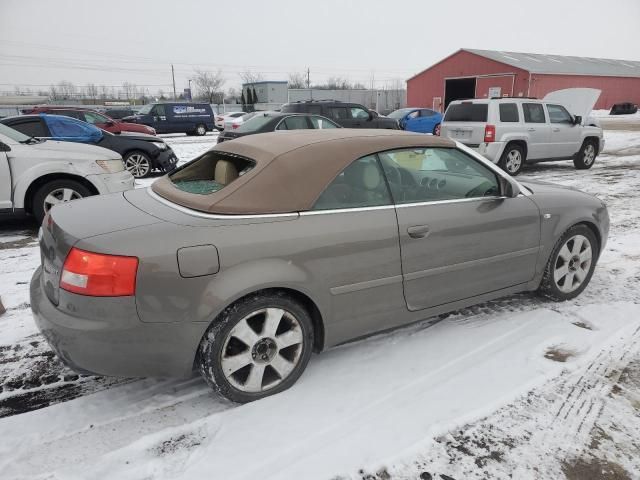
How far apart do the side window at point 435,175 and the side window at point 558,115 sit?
9176 millimetres

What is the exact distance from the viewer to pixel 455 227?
313 centimetres

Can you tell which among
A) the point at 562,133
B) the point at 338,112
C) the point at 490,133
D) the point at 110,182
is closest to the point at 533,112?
the point at 562,133

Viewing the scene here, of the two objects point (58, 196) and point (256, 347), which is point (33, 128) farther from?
point (256, 347)

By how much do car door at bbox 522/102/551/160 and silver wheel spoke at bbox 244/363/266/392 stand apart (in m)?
10.0

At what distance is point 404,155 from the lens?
3197 millimetres

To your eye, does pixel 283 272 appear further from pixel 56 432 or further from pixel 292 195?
pixel 56 432

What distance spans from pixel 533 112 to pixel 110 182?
940 centimetres

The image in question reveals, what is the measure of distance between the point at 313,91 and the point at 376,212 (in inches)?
2328

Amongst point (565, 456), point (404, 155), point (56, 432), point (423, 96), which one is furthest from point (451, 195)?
point (423, 96)

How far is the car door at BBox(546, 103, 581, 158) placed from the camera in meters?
11.2

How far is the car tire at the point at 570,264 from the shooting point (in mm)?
3832

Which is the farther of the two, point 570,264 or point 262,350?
point 570,264

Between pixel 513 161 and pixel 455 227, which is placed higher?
pixel 455 227

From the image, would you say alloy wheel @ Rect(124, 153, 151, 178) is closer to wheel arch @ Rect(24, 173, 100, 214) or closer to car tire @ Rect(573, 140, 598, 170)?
wheel arch @ Rect(24, 173, 100, 214)
